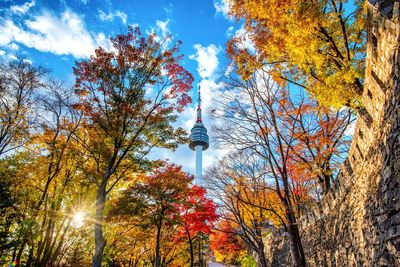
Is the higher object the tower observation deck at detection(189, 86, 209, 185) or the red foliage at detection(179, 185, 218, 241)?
the tower observation deck at detection(189, 86, 209, 185)

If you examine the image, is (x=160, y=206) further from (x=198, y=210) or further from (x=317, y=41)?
(x=317, y=41)

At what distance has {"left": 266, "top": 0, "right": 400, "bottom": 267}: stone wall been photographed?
3.92 metres

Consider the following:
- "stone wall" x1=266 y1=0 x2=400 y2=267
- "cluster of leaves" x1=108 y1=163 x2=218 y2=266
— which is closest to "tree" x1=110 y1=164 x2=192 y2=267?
"cluster of leaves" x1=108 y1=163 x2=218 y2=266

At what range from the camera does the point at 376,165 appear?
4594 millimetres

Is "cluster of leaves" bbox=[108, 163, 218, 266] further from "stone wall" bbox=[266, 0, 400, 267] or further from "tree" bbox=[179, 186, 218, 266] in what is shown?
"stone wall" bbox=[266, 0, 400, 267]

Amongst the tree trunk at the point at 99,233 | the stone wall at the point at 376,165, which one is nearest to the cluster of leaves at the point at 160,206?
the tree trunk at the point at 99,233

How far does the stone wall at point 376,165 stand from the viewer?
392cm

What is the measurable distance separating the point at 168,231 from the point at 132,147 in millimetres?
13615

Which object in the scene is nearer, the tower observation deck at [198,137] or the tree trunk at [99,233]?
the tree trunk at [99,233]

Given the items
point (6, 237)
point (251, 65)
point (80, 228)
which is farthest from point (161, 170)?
point (251, 65)

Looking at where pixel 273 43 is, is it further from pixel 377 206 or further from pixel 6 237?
pixel 6 237

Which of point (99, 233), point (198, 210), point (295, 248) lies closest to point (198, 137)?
point (198, 210)

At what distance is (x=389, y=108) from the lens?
4.21 m

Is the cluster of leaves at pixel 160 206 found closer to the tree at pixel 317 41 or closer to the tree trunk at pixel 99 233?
the tree trunk at pixel 99 233
